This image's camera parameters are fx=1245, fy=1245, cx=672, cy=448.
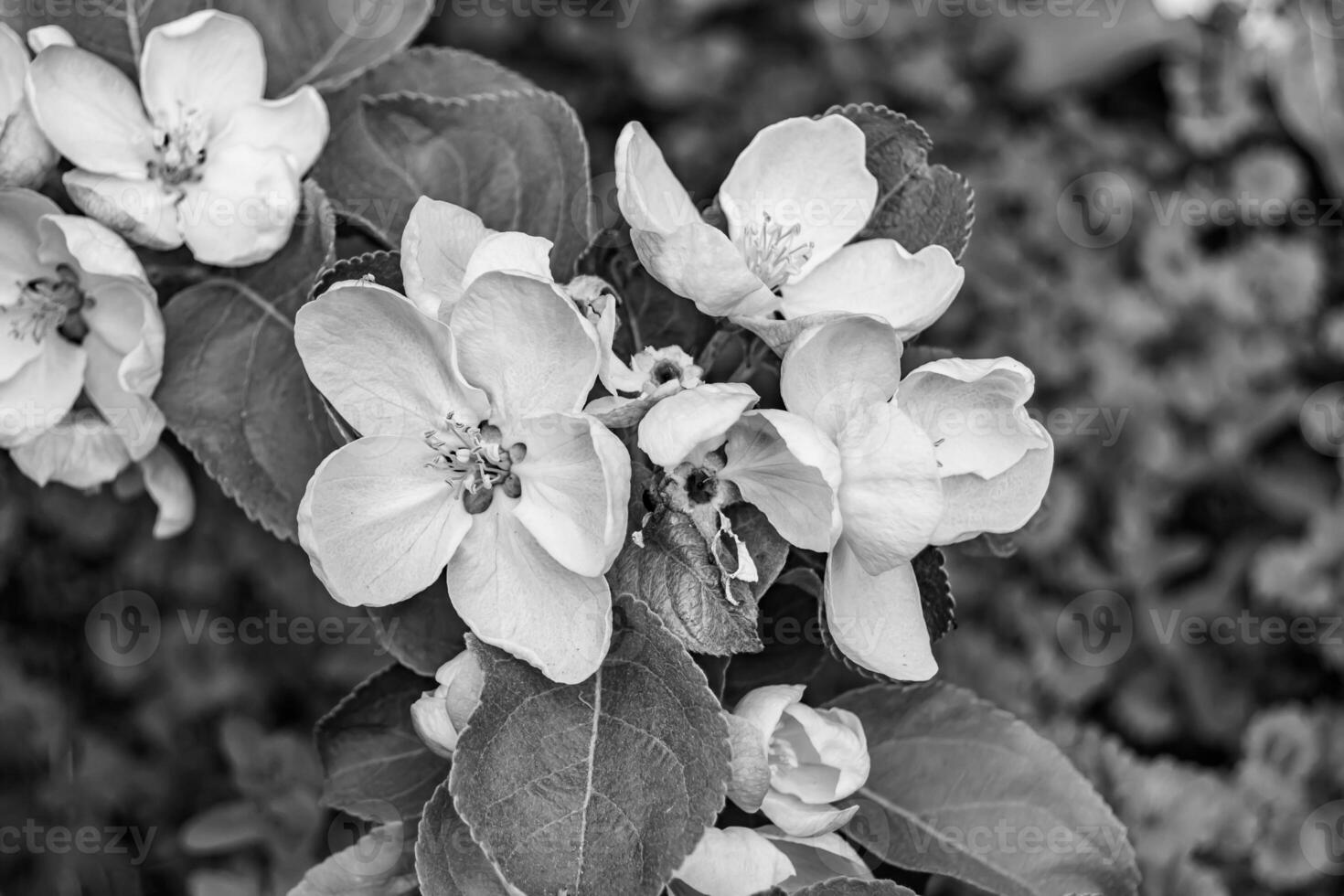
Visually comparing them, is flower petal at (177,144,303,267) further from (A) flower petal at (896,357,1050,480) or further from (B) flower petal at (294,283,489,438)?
(A) flower petal at (896,357,1050,480)

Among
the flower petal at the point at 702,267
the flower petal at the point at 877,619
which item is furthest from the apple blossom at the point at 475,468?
the flower petal at the point at 877,619

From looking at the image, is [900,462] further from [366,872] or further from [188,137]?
[188,137]

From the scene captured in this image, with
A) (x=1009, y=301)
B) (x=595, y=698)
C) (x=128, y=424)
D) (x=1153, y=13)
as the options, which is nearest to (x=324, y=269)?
(x=128, y=424)

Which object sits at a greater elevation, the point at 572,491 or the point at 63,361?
the point at 572,491

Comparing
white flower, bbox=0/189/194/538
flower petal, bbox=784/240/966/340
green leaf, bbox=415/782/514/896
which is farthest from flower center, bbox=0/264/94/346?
flower petal, bbox=784/240/966/340

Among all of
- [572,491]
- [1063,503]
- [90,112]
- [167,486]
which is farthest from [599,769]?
[1063,503]

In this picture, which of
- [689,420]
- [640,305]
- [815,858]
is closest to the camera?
[689,420]

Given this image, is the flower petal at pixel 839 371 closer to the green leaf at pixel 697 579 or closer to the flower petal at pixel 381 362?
the green leaf at pixel 697 579
